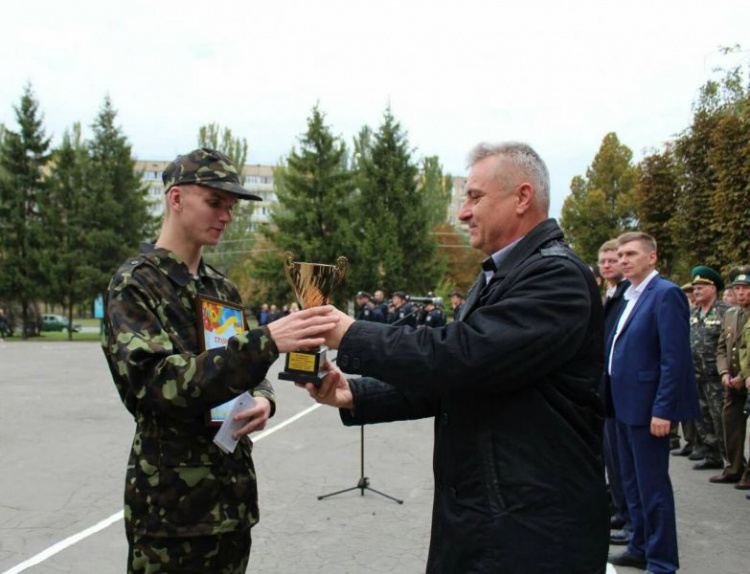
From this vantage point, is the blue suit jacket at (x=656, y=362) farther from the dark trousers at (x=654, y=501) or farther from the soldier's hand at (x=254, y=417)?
the soldier's hand at (x=254, y=417)

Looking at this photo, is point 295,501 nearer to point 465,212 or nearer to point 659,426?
point 659,426

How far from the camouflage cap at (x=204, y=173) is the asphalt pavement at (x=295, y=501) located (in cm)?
297

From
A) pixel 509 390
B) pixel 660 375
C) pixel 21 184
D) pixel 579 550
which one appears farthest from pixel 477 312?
pixel 21 184

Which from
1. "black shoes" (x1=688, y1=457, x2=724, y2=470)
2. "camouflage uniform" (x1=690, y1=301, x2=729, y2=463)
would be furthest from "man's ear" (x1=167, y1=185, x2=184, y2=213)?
"black shoes" (x1=688, y1=457, x2=724, y2=470)

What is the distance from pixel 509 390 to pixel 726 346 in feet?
21.3

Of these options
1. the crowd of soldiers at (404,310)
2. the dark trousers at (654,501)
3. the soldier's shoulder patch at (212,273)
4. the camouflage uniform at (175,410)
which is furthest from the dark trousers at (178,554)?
the crowd of soldiers at (404,310)

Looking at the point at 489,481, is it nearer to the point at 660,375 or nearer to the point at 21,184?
the point at 660,375

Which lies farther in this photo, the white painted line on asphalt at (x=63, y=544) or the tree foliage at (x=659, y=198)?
the tree foliage at (x=659, y=198)

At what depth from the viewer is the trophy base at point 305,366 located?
2250 millimetres

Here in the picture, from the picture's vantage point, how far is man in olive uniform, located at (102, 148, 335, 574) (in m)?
2.07

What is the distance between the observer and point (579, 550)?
6.64 ft

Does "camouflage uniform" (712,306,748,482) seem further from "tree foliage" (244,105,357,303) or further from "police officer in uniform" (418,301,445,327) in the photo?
"tree foliage" (244,105,357,303)

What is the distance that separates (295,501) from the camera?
602 centimetres

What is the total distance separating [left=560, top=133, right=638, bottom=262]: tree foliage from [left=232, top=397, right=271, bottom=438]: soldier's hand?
1432 inches
